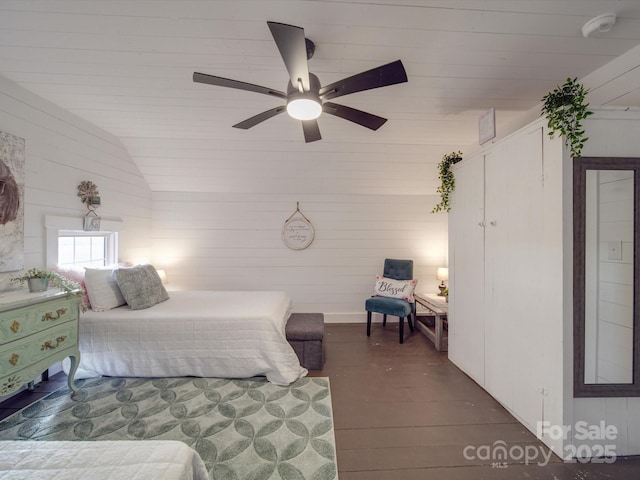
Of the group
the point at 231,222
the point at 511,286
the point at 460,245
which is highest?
the point at 231,222

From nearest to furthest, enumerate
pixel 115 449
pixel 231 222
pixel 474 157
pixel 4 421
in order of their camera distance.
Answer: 1. pixel 115 449
2. pixel 4 421
3. pixel 474 157
4. pixel 231 222

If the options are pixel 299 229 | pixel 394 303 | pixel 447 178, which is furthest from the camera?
pixel 299 229

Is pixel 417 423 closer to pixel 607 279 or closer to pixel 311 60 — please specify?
pixel 607 279

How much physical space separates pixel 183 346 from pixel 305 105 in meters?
2.25

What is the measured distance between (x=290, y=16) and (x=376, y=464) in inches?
107

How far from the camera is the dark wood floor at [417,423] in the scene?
1.57 metres

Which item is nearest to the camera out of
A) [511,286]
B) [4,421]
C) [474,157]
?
[4,421]

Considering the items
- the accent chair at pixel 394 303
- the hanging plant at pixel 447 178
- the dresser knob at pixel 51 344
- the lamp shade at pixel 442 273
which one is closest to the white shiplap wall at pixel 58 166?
the dresser knob at pixel 51 344

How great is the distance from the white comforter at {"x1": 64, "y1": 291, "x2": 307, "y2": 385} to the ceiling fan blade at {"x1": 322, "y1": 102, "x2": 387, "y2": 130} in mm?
1825

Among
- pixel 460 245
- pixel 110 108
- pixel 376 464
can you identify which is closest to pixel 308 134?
pixel 460 245

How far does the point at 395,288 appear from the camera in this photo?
3785 millimetres

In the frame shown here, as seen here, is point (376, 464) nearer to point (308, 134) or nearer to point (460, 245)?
point (460, 245)

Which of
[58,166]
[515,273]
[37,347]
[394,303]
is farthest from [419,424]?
[58,166]

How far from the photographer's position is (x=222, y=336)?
7.99 ft
